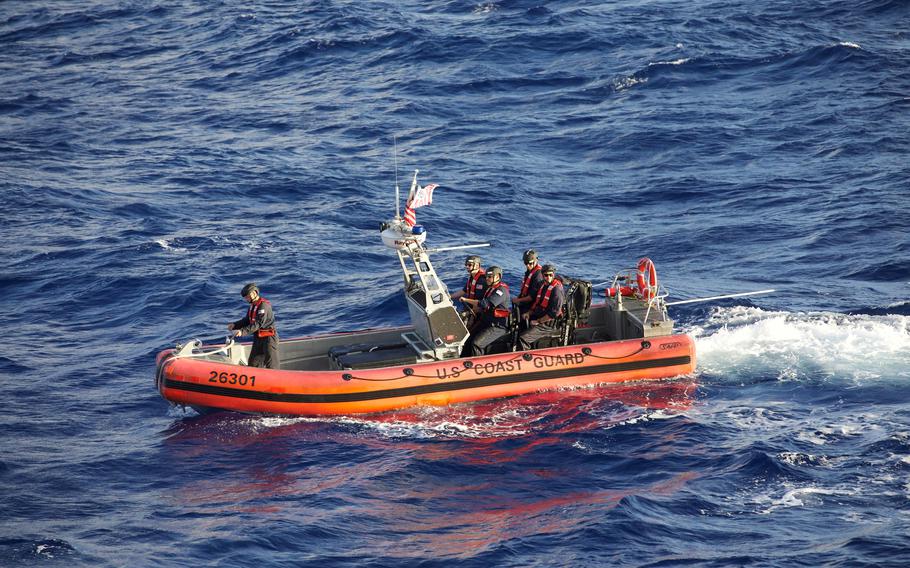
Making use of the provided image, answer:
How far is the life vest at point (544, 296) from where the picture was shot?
18.6 meters

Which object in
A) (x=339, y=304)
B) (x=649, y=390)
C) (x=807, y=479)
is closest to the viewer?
(x=807, y=479)

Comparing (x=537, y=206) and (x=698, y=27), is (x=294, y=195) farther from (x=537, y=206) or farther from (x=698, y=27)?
(x=698, y=27)

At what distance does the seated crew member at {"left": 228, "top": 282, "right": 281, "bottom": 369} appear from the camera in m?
18.0

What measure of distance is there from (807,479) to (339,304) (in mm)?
10893

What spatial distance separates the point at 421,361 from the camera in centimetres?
1853

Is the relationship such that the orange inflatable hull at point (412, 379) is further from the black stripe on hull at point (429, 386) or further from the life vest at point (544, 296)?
the life vest at point (544, 296)

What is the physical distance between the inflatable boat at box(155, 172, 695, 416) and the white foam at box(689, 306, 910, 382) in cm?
138

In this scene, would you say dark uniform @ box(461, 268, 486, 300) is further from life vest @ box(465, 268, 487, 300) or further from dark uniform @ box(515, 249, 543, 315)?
dark uniform @ box(515, 249, 543, 315)

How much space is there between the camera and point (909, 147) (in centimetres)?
2892

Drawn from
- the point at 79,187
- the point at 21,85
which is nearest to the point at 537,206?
the point at 79,187

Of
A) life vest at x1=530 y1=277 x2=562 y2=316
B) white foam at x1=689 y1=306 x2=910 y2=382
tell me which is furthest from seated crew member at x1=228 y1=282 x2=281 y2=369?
white foam at x1=689 y1=306 x2=910 y2=382

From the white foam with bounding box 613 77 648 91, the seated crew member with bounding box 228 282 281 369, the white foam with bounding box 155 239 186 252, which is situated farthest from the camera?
the white foam with bounding box 613 77 648 91

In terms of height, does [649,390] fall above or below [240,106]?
below

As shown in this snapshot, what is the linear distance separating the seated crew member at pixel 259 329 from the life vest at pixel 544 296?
428cm
